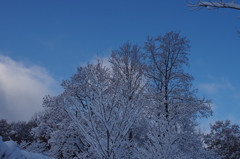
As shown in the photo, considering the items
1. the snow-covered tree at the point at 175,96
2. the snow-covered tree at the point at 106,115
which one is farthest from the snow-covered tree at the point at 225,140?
the snow-covered tree at the point at 106,115

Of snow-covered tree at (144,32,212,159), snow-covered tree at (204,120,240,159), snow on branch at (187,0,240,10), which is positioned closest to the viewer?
snow on branch at (187,0,240,10)

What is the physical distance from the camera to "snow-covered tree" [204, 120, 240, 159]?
950 inches

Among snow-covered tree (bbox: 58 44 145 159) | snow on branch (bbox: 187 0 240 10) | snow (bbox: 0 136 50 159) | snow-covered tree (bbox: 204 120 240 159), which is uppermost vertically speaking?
snow-covered tree (bbox: 204 120 240 159)

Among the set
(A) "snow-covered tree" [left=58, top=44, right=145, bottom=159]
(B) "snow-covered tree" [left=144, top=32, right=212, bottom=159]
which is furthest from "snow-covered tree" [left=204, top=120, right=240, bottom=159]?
(A) "snow-covered tree" [left=58, top=44, right=145, bottom=159]

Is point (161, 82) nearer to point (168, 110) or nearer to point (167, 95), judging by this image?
point (167, 95)

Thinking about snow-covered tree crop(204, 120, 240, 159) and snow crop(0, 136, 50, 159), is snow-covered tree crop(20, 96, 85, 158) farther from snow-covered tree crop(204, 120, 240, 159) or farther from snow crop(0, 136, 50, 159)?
snow-covered tree crop(204, 120, 240, 159)

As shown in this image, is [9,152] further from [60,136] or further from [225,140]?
[225,140]

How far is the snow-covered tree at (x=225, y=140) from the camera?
24.1 m

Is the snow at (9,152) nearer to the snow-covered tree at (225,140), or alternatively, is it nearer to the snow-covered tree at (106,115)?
the snow-covered tree at (106,115)

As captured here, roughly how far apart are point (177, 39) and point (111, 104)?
8.80 metres

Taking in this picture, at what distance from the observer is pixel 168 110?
33.9 feet

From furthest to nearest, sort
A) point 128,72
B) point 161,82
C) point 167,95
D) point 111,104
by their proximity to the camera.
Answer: point 128,72 < point 161,82 < point 167,95 < point 111,104

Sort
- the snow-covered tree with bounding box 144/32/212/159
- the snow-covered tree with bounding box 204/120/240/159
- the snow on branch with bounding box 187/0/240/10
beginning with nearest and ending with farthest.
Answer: the snow on branch with bounding box 187/0/240/10
the snow-covered tree with bounding box 144/32/212/159
the snow-covered tree with bounding box 204/120/240/159

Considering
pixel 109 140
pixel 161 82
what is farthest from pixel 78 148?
pixel 109 140
